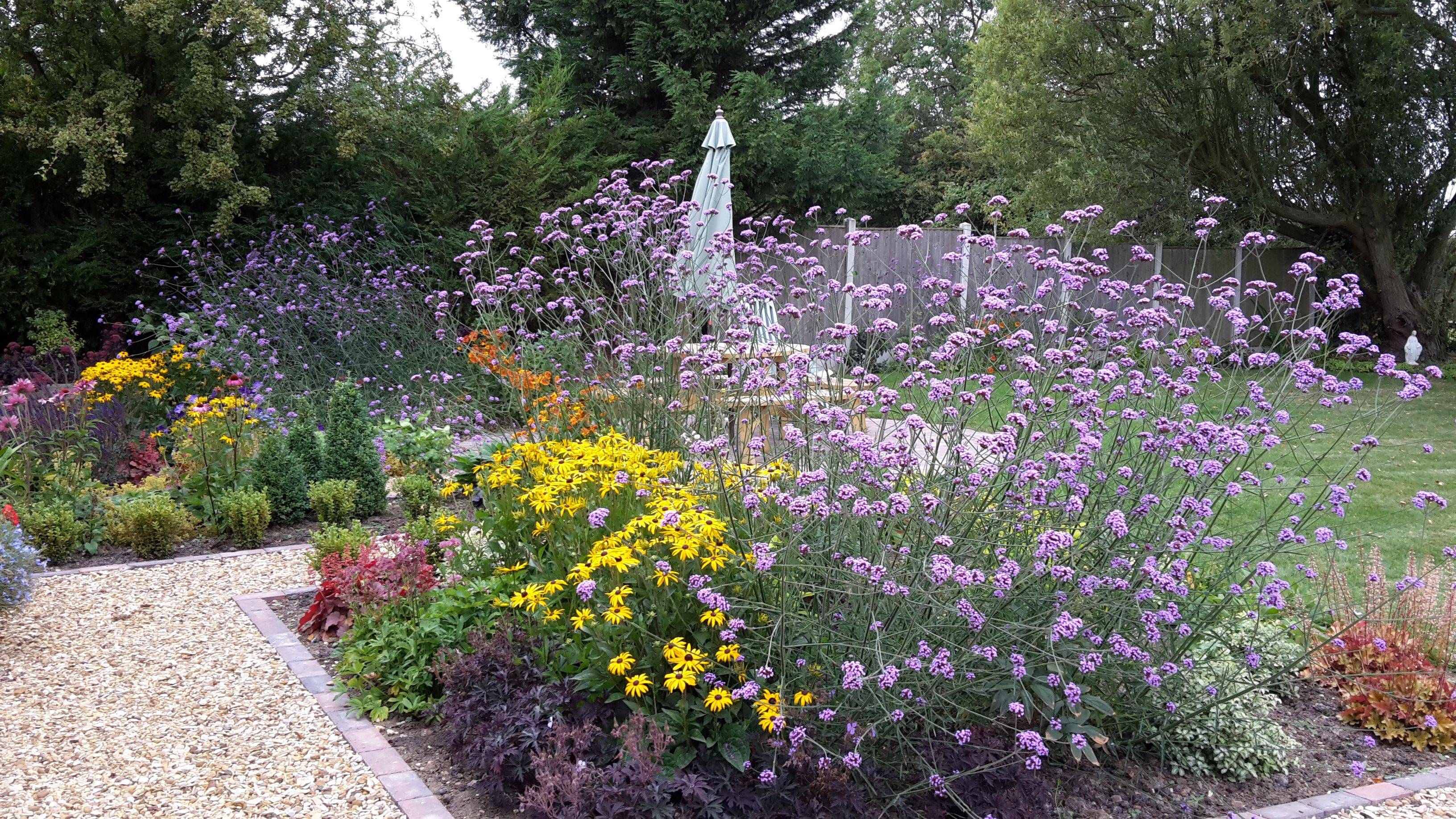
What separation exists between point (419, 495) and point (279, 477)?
80 cm

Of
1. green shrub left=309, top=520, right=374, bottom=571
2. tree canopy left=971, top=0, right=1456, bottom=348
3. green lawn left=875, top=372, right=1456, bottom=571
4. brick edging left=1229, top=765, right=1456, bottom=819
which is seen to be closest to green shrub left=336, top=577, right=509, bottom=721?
A: green shrub left=309, top=520, right=374, bottom=571

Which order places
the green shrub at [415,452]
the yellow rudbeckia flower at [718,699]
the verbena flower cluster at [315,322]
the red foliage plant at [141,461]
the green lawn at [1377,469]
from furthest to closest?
1. the verbena flower cluster at [315,322]
2. the green shrub at [415,452]
3. the red foliage plant at [141,461]
4. the green lawn at [1377,469]
5. the yellow rudbeckia flower at [718,699]

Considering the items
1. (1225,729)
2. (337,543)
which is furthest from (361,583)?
(1225,729)

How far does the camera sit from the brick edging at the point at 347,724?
2803 millimetres

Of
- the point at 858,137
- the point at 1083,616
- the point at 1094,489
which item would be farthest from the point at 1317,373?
the point at 858,137

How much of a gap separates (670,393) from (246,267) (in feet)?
19.7

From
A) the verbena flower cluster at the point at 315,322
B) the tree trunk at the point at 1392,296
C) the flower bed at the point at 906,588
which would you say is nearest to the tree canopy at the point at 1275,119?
the tree trunk at the point at 1392,296

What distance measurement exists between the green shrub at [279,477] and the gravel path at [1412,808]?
5034 mm

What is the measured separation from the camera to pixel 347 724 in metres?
3.28

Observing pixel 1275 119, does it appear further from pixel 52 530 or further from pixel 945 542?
pixel 52 530

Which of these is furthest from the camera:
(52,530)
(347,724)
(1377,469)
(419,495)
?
(1377,469)

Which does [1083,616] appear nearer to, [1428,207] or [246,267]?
[246,267]

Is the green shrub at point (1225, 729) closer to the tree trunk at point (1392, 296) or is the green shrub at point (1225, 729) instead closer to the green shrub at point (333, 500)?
the green shrub at point (333, 500)

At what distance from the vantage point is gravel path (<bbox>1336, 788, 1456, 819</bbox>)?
2850 millimetres
